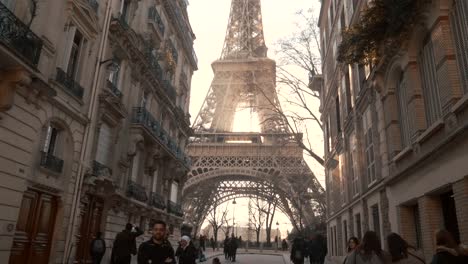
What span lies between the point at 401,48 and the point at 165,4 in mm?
16831

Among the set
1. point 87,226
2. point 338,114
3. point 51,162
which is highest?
point 338,114

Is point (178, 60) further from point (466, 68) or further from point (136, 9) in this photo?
point (466, 68)

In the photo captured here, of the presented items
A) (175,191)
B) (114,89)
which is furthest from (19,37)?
(175,191)

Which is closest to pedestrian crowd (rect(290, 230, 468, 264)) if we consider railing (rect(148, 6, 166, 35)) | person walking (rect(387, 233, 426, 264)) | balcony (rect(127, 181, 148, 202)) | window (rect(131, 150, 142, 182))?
person walking (rect(387, 233, 426, 264))

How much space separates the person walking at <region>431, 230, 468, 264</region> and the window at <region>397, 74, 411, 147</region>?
21.9ft

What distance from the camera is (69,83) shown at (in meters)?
13.5

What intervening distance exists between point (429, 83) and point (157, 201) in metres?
16.6

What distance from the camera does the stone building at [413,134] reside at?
26.2ft

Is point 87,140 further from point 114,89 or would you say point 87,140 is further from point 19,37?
point 19,37

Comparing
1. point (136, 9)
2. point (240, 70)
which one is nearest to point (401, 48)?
point (136, 9)

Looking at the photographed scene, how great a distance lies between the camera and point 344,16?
2078 cm

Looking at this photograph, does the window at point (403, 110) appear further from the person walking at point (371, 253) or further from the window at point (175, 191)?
the window at point (175, 191)

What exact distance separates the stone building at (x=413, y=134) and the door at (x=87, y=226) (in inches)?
411

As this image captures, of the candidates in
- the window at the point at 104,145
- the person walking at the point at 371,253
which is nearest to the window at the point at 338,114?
the window at the point at 104,145
